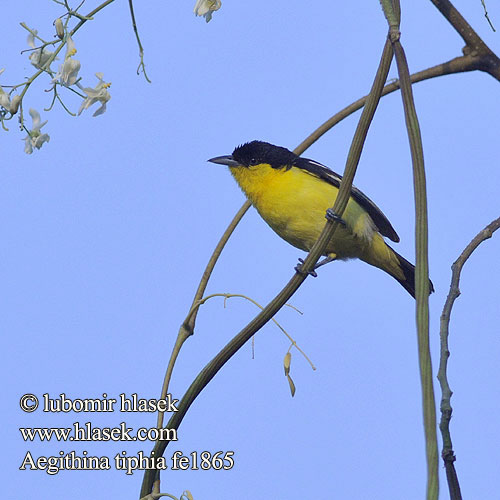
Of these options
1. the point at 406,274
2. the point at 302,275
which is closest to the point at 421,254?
the point at 302,275

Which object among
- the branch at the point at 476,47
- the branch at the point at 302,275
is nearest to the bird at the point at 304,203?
the branch at the point at 476,47

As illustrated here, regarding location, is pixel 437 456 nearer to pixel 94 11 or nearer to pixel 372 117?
pixel 372 117

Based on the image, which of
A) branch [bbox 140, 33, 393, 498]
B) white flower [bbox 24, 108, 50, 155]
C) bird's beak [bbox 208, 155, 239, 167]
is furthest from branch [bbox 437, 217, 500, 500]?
bird's beak [bbox 208, 155, 239, 167]

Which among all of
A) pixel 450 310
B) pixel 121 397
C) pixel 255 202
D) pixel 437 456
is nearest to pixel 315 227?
pixel 255 202

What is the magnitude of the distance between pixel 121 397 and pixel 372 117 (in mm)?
1827

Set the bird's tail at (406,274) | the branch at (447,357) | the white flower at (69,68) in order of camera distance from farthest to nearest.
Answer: the bird's tail at (406,274) → the white flower at (69,68) → the branch at (447,357)

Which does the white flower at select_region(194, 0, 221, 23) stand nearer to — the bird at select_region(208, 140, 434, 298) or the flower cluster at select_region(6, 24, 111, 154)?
the flower cluster at select_region(6, 24, 111, 154)

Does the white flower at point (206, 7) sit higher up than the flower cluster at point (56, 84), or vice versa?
the white flower at point (206, 7)

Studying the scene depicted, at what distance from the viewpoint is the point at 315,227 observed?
400cm

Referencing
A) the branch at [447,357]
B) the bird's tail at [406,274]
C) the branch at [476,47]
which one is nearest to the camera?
the branch at [447,357]

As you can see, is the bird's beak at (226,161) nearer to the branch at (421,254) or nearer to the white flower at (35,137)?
the white flower at (35,137)

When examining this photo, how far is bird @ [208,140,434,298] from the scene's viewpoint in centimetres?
402

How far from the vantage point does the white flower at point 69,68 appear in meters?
2.27

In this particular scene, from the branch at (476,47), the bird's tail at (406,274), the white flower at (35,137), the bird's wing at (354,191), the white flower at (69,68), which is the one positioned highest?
the bird's wing at (354,191)
